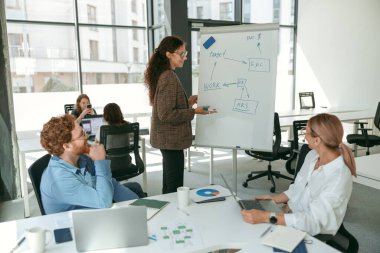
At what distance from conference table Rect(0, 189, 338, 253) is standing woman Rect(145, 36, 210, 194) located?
3.03 feet

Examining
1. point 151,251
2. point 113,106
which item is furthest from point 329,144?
point 113,106

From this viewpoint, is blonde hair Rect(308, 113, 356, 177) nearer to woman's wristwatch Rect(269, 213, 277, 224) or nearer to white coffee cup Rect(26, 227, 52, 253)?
woman's wristwatch Rect(269, 213, 277, 224)

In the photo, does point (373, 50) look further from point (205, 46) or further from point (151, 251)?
point (151, 251)

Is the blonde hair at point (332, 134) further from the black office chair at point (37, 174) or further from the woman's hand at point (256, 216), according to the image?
the black office chair at point (37, 174)

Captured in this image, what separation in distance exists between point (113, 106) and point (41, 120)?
3686 millimetres

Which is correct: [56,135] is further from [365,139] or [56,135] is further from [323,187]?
[365,139]

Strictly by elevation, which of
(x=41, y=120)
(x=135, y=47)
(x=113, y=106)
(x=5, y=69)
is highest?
(x=135, y=47)

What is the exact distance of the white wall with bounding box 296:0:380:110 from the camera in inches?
268

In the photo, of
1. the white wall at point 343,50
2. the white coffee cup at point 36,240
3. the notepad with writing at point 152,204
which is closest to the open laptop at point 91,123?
the notepad with writing at point 152,204

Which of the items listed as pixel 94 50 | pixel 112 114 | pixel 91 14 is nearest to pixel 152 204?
pixel 112 114

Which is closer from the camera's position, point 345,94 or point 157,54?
point 157,54

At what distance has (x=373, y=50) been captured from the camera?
22.3 ft

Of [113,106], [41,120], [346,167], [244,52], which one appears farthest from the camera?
[41,120]

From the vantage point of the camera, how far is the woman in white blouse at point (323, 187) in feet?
5.32
